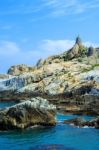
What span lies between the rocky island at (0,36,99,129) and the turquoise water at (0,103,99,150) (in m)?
21.1

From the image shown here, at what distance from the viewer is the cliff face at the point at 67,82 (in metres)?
99.8

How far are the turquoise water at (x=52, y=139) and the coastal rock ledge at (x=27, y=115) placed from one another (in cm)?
129

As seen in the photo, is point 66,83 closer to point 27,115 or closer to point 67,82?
point 67,82

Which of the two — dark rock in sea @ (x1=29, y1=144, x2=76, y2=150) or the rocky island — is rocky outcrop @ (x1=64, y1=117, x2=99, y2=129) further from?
the rocky island

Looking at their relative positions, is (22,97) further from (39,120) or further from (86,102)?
(39,120)

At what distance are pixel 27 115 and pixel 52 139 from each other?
24.7 feet

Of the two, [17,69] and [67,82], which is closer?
[67,82]

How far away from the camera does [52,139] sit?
5644 cm

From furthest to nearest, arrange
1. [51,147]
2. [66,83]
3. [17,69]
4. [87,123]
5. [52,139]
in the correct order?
[17,69]
[66,83]
[87,123]
[52,139]
[51,147]

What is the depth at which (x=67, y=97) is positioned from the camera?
361ft

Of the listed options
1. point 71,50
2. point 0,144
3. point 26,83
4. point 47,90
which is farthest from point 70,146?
point 71,50

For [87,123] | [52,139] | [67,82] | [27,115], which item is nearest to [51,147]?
[52,139]

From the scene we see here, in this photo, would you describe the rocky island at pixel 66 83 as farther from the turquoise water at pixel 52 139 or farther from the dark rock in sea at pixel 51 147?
the dark rock in sea at pixel 51 147

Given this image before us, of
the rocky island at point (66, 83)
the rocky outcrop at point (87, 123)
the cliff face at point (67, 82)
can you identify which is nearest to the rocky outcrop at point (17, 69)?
the rocky island at point (66, 83)
